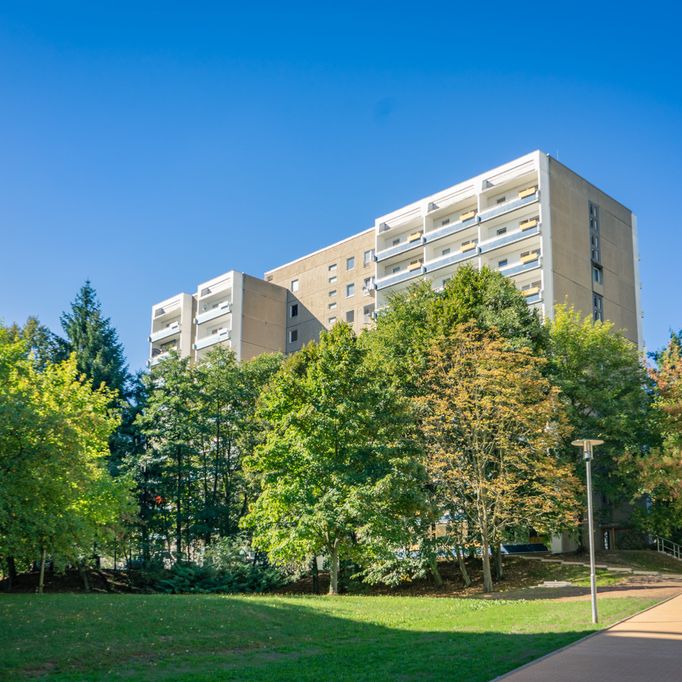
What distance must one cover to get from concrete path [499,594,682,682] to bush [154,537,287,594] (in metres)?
20.9

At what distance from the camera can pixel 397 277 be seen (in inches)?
2640

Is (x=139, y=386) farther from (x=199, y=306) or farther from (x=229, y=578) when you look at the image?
(x=199, y=306)

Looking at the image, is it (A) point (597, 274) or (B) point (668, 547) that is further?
(A) point (597, 274)

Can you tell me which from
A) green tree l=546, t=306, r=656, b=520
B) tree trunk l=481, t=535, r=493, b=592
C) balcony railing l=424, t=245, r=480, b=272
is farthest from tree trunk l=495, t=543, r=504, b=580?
balcony railing l=424, t=245, r=480, b=272

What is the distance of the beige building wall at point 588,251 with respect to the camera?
5719 centimetres

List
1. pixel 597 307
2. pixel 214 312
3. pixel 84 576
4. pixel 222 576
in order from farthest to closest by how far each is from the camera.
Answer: pixel 214 312, pixel 597 307, pixel 84 576, pixel 222 576

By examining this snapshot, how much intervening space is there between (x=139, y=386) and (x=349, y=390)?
19.6 meters

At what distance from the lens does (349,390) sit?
33688mm

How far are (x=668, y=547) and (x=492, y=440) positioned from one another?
19760 mm

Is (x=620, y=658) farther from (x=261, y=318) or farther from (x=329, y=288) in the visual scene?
(x=261, y=318)

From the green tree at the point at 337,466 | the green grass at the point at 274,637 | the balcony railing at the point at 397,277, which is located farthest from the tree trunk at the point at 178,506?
the balcony railing at the point at 397,277

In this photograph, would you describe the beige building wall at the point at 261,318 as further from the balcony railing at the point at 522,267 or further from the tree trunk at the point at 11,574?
the tree trunk at the point at 11,574

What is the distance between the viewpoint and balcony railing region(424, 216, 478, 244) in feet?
203

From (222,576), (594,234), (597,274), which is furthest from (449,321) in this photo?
(594,234)
